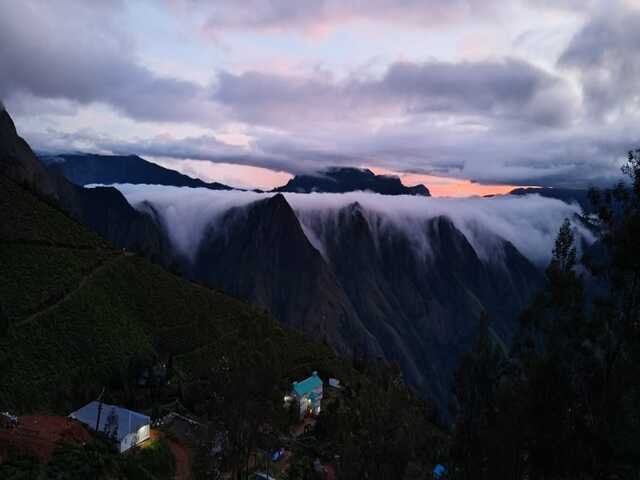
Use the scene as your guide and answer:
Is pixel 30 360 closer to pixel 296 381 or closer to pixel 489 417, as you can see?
pixel 296 381

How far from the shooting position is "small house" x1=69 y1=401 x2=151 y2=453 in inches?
1633

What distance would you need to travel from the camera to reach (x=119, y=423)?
4322 centimetres

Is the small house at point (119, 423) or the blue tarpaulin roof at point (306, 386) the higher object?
the small house at point (119, 423)

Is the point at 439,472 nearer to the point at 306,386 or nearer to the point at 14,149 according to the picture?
the point at 306,386

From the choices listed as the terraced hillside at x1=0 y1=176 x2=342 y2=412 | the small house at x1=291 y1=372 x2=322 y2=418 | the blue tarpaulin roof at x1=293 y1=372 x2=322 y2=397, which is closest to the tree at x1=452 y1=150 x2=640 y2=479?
the terraced hillside at x1=0 y1=176 x2=342 y2=412

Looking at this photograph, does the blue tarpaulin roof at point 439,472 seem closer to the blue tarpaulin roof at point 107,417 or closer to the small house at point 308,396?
the small house at point 308,396

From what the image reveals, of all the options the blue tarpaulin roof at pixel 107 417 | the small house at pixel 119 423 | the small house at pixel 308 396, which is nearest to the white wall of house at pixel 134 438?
the small house at pixel 119 423

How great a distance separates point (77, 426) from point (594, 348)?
37.8 meters

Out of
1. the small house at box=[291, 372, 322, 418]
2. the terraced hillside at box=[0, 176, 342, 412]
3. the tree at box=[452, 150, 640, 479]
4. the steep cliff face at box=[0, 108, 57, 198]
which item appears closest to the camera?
the tree at box=[452, 150, 640, 479]

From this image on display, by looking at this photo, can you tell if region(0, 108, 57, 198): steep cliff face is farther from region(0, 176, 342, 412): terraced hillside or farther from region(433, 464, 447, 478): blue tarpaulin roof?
region(433, 464, 447, 478): blue tarpaulin roof

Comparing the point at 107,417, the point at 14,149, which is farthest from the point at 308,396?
the point at 14,149

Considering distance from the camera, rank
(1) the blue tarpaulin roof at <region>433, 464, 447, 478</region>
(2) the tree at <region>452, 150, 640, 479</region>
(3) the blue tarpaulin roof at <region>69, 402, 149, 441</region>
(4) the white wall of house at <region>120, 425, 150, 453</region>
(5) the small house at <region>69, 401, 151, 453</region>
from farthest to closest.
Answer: (3) the blue tarpaulin roof at <region>69, 402, 149, 441</region>, (4) the white wall of house at <region>120, 425, 150, 453</region>, (5) the small house at <region>69, 401, 151, 453</region>, (1) the blue tarpaulin roof at <region>433, 464, 447, 478</region>, (2) the tree at <region>452, 150, 640, 479</region>

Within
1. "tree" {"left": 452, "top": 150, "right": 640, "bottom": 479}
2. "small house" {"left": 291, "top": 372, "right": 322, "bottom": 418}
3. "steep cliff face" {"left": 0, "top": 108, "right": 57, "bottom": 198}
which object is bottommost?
"small house" {"left": 291, "top": 372, "right": 322, "bottom": 418}

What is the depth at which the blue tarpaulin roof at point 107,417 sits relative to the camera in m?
43.0
